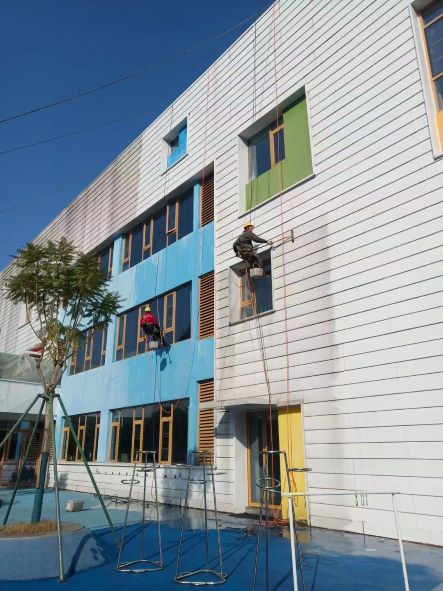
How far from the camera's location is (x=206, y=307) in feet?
44.8

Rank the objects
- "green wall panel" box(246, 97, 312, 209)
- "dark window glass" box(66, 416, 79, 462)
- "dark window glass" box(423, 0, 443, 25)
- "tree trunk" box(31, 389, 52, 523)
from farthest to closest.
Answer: "dark window glass" box(66, 416, 79, 462)
"green wall panel" box(246, 97, 312, 209)
"dark window glass" box(423, 0, 443, 25)
"tree trunk" box(31, 389, 52, 523)

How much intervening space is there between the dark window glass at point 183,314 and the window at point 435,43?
8467 mm

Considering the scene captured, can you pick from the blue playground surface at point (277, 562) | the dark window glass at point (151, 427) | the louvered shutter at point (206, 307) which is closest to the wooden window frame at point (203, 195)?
the louvered shutter at point (206, 307)

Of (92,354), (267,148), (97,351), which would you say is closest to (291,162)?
(267,148)

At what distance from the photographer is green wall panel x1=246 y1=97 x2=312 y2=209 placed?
11.6 m

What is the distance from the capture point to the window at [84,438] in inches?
690

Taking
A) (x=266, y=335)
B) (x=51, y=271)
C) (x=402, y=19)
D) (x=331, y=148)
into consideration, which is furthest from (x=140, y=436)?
(x=402, y=19)

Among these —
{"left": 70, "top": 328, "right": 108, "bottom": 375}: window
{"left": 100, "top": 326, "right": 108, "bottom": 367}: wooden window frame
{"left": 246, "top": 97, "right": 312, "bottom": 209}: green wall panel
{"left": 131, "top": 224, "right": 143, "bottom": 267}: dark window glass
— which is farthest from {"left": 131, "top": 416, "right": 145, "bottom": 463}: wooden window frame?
{"left": 246, "top": 97, "right": 312, "bottom": 209}: green wall panel

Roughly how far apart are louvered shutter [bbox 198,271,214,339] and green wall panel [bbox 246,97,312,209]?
8.54 feet

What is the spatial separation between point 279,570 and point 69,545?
9.49 ft

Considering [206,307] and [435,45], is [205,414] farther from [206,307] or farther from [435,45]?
[435,45]

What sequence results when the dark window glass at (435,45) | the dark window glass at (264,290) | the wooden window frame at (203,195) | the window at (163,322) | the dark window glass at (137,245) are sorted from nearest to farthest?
the dark window glass at (435,45), the dark window glass at (264,290), the window at (163,322), the wooden window frame at (203,195), the dark window glass at (137,245)

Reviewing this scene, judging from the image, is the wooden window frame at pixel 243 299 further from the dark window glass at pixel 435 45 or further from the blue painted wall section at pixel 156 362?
the dark window glass at pixel 435 45

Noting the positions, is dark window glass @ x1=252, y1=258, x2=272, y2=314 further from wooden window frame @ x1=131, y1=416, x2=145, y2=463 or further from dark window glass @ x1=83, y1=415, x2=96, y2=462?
dark window glass @ x1=83, y1=415, x2=96, y2=462
